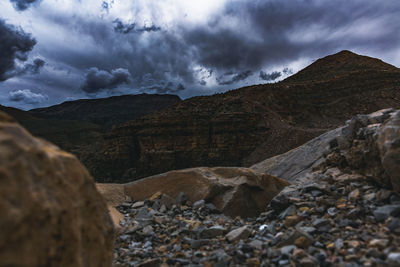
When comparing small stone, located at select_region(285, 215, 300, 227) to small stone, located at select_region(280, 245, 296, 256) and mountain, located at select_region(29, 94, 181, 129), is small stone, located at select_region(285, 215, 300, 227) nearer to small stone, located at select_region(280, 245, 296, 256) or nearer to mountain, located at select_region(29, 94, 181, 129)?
small stone, located at select_region(280, 245, 296, 256)

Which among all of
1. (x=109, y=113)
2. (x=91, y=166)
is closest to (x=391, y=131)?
(x=91, y=166)

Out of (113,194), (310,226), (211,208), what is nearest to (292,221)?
(310,226)

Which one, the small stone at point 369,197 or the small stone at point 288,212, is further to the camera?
the small stone at point 288,212

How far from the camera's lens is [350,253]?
2092 millimetres

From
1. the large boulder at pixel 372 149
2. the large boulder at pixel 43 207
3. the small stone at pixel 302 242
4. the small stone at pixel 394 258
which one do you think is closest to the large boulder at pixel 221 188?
the large boulder at pixel 372 149

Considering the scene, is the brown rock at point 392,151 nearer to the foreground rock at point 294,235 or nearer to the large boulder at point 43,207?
the foreground rock at point 294,235

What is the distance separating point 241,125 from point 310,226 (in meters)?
21.5

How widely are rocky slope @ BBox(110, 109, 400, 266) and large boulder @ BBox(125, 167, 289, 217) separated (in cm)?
34

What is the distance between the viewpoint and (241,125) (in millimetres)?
23969

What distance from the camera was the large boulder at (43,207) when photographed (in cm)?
112

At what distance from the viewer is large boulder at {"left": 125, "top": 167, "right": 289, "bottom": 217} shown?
4.75m

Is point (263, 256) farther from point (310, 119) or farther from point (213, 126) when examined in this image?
point (310, 119)

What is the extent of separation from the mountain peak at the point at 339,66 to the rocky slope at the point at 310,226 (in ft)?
115

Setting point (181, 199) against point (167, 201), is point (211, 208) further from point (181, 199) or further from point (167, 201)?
point (167, 201)
